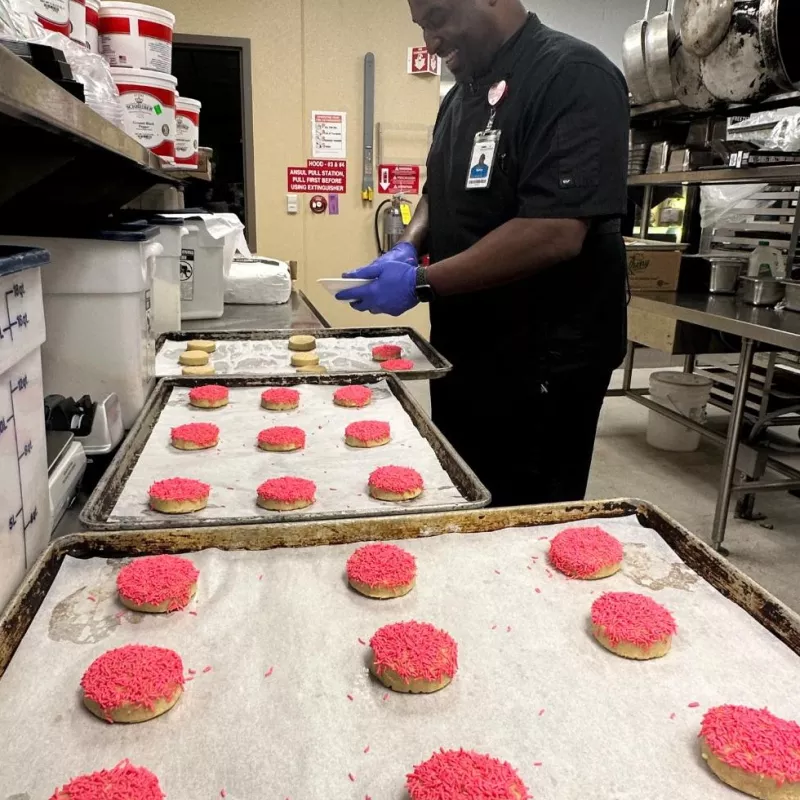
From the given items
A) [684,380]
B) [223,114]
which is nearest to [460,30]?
[684,380]

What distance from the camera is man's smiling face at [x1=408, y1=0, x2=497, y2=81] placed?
1.62 meters

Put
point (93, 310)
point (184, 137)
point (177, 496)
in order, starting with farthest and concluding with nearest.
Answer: point (184, 137) < point (93, 310) < point (177, 496)

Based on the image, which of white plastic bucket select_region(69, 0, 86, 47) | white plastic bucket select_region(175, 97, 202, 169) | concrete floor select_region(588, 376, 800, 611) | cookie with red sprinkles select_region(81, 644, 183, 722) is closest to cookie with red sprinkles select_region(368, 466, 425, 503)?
cookie with red sprinkles select_region(81, 644, 183, 722)

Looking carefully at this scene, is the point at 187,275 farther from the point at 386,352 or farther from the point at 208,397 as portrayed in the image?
the point at 208,397

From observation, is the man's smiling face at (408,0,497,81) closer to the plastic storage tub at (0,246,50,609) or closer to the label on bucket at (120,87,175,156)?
the label on bucket at (120,87,175,156)

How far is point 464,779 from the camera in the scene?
61 centimetres

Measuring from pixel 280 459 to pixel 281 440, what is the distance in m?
0.04

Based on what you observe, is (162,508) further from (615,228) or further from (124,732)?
(615,228)

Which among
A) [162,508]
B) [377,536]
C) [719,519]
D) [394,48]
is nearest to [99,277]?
[162,508]

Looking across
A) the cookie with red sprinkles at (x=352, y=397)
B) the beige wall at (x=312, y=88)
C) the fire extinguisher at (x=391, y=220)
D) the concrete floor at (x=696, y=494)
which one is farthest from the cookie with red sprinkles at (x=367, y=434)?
the beige wall at (x=312, y=88)

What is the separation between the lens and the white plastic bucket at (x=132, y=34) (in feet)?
4.73

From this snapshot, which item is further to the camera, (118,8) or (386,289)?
(386,289)

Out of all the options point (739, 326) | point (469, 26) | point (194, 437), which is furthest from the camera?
point (739, 326)

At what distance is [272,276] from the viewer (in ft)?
9.45
